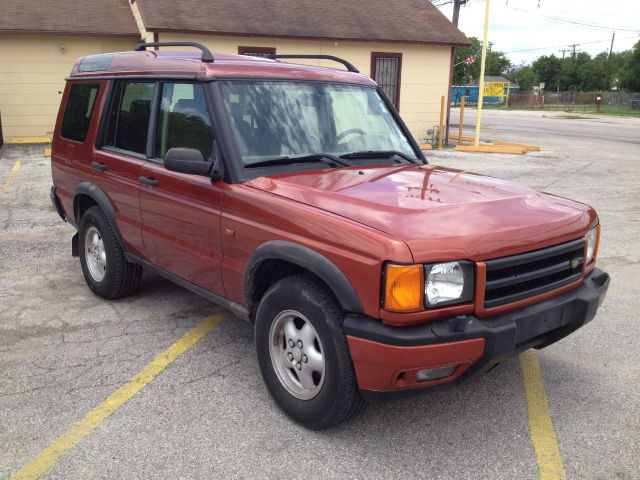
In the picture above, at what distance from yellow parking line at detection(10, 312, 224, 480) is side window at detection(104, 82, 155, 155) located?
1404 mm

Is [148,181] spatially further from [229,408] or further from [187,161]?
[229,408]

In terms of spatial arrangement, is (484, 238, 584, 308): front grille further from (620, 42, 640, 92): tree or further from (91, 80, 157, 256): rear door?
(620, 42, 640, 92): tree

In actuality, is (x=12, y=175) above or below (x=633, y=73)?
below

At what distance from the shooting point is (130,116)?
4648 mm

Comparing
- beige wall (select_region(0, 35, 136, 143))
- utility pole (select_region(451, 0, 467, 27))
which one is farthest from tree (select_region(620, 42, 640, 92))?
beige wall (select_region(0, 35, 136, 143))

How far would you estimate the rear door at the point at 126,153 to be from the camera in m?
4.45

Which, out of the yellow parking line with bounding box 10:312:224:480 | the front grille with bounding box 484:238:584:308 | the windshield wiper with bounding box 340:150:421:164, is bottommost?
the yellow parking line with bounding box 10:312:224:480

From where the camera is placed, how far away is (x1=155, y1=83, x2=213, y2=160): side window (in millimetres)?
3805

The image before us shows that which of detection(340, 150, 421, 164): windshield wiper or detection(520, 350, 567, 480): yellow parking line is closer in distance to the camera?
detection(520, 350, 567, 480): yellow parking line

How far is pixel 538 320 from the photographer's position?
3.01 m

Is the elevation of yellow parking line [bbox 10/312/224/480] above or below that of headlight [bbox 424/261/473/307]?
below

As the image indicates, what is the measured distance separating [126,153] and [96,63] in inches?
44.9

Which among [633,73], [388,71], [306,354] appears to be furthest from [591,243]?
[633,73]

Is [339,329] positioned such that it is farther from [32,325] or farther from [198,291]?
[32,325]
